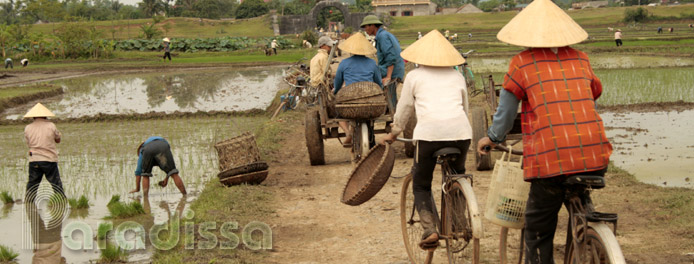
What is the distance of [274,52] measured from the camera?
133 feet

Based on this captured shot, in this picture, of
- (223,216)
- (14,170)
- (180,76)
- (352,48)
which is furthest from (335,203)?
(180,76)

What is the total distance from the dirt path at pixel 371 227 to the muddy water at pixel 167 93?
10.1 meters

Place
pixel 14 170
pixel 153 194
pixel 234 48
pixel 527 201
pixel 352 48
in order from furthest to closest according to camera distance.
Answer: pixel 234 48 < pixel 14 170 < pixel 153 194 < pixel 352 48 < pixel 527 201

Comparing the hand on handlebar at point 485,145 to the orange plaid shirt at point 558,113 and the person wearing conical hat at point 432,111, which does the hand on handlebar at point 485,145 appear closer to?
the orange plaid shirt at point 558,113

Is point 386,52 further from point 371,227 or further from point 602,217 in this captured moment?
point 602,217

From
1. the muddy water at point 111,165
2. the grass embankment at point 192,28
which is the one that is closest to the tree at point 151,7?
the grass embankment at point 192,28

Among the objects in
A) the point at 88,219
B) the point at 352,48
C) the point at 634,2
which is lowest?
the point at 88,219

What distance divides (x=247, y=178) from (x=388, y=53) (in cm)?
219

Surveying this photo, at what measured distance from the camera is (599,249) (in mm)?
3271

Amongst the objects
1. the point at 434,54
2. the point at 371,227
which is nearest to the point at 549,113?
the point at 434,54

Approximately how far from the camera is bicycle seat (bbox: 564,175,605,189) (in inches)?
131

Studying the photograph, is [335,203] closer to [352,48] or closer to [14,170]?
[352,48]

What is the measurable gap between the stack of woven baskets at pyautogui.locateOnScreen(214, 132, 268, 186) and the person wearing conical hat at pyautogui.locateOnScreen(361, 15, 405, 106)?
1707 mm

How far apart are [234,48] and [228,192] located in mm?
37638
